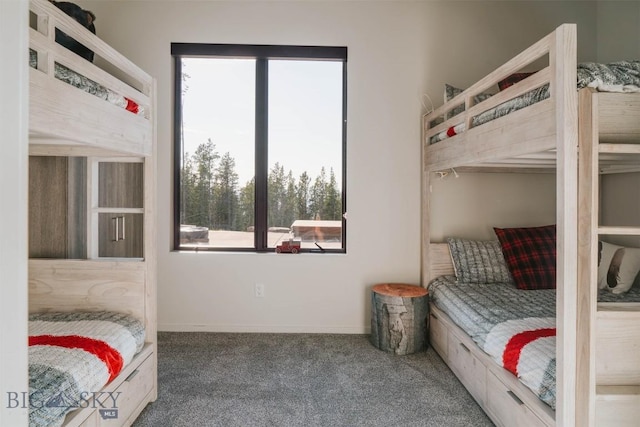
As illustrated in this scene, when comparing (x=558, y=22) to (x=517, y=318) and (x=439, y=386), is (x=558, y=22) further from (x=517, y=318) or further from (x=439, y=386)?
(x=439, y=386)

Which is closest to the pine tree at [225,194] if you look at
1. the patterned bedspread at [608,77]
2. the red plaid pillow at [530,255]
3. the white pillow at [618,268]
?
the red plaid pillow at [530,255]

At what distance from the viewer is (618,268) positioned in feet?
7.02

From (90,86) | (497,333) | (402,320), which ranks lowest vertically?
(402,320)

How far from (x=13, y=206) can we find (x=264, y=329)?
252 cm

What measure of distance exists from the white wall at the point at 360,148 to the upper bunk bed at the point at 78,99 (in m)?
1.05

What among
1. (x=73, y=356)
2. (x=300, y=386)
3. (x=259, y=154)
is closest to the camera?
(x=73, y=356)

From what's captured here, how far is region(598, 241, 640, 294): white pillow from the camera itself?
2104mm

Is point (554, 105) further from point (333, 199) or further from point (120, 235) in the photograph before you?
point (120, 235)

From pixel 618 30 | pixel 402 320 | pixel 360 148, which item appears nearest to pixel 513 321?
pixel 402 320

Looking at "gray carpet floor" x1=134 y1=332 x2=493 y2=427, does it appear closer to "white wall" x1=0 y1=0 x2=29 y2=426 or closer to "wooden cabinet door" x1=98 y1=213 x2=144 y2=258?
"wooden cabinet door" x1=98 y1=213 x2=144 y2=258

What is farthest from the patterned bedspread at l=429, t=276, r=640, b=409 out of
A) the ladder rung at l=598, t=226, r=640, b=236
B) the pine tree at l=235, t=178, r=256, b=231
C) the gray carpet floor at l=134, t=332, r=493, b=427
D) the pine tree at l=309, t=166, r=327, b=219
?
the pine tree at l=235, t=178, r=256, b=231

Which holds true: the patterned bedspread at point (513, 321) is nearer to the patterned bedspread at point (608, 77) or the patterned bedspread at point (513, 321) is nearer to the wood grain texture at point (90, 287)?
the patterned bedspread at point (608, 77)

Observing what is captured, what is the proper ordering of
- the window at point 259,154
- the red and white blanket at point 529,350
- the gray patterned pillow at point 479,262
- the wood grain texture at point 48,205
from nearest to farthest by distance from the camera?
the red and white blanket at point 529,350, the wood grain texture at point 48,205, the gray patterned pillow at point 479,262, the window at point 259,154

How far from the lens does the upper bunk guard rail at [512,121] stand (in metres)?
1.31
